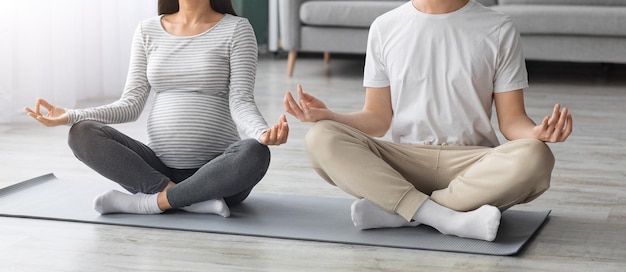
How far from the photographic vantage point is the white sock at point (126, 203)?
7.14 feet

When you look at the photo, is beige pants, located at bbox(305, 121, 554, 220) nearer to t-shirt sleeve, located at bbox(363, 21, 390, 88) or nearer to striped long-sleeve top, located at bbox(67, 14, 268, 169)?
t-shirt sleeve, located at bbox(363, 21, 390, 88)

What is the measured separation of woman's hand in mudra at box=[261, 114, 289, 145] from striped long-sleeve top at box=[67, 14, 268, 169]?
0.18m

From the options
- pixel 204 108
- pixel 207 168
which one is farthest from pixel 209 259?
pixel 204 108

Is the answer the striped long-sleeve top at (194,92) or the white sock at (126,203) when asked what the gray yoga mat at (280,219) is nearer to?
the white sock at (126,203)

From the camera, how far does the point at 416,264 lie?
72.6 inches

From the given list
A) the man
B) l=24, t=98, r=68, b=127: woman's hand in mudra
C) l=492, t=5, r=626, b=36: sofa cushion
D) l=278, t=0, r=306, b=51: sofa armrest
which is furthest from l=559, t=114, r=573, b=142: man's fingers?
l=278, t=0, r=306, b=51: sofa armrest

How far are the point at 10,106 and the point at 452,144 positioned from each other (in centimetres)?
206

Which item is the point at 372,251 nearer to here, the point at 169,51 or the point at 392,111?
the point at 392,111

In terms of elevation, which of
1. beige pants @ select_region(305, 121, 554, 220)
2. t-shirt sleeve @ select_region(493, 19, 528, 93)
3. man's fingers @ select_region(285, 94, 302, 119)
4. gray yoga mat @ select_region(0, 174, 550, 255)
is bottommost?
gray yoga mat @ select_region(0, 174, 550, 255)

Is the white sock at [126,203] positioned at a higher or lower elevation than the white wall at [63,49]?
higher

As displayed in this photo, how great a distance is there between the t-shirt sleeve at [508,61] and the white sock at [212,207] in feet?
2.15

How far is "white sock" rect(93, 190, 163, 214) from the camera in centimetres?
218

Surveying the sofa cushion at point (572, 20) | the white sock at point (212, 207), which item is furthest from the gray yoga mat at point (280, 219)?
the sofa cushion at point (572, 20)

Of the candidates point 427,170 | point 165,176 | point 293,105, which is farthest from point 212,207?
point 427,170
